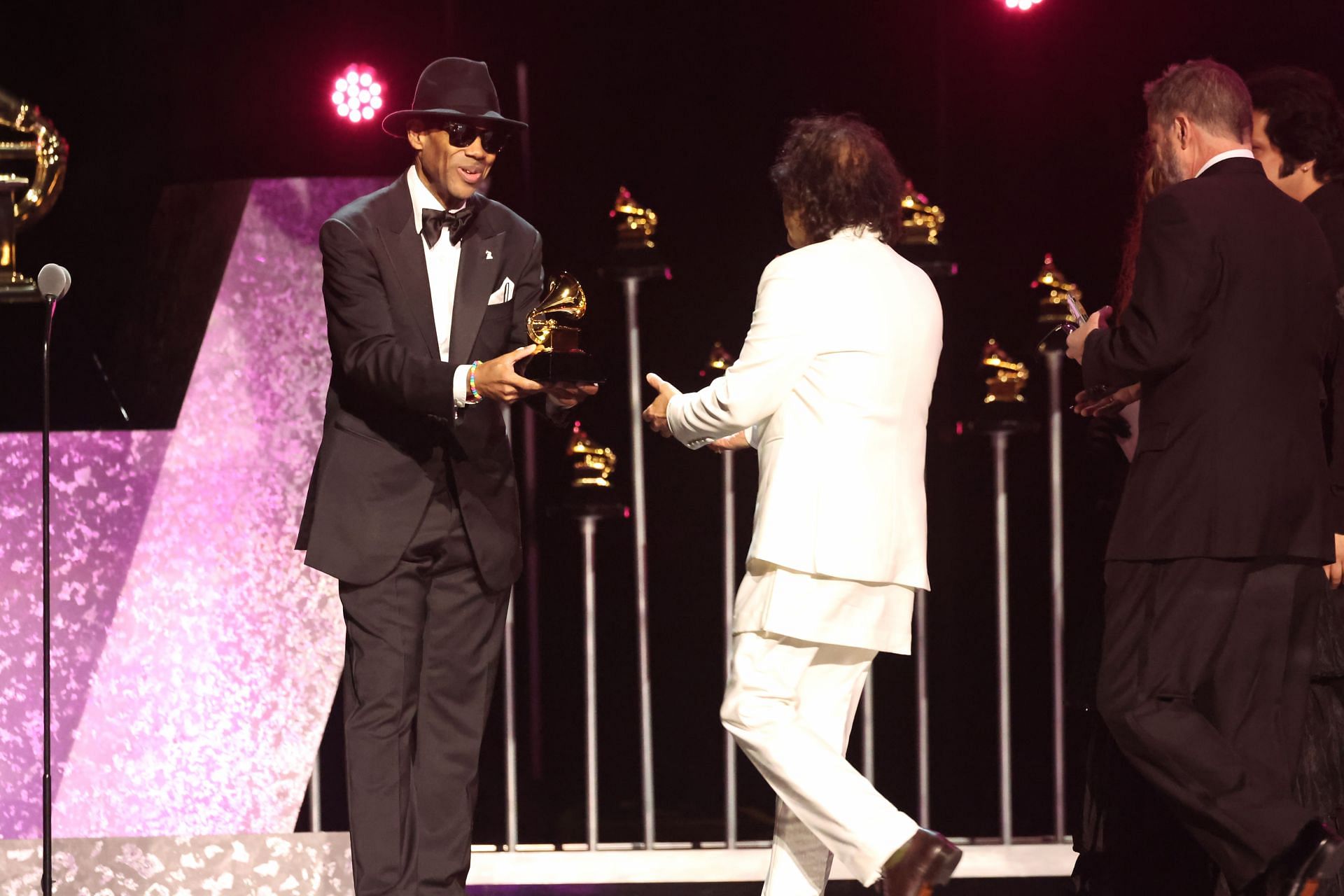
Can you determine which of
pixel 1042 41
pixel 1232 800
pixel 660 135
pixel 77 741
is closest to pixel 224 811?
pixel 77 741

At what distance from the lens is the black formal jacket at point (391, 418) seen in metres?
2.88

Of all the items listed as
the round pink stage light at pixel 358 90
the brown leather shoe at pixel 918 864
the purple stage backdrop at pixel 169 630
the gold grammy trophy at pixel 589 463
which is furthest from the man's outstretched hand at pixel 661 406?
the round pink stage light at pixel 358 90

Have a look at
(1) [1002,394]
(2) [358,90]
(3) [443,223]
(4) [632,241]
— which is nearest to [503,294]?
(3) [443,223]

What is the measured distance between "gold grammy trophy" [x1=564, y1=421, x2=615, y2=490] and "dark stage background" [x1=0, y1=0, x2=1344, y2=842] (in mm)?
142

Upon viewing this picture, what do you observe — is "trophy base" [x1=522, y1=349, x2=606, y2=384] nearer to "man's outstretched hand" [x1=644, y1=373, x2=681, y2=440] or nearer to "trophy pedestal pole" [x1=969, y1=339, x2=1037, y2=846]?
"man's outstretched hand" [x1=644, y1=373, x2=681, y2=440]

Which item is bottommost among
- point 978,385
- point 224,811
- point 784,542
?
point 224,811

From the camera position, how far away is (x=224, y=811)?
3.70 metres

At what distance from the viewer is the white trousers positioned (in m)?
2.59

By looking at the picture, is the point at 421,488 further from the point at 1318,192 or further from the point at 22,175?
the point at 1318,192

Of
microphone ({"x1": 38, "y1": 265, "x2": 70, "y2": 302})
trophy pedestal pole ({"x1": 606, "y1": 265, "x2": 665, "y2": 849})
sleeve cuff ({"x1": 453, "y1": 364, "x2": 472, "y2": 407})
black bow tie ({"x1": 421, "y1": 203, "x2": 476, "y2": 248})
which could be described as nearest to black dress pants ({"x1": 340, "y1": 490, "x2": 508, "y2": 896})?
sleeve cuff ({"x1": 453, "y1": 364, "x2": 472, "y2": 407})

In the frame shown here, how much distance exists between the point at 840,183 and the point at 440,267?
0.83 meters

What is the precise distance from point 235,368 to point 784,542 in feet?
5.81

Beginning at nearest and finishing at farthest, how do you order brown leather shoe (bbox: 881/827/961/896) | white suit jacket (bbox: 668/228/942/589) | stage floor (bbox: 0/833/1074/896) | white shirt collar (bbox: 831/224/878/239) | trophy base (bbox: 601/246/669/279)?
brown leather shoe (bbox: 881/827/961/896) → white suit jacket (bbox: 668/228/942/589) → white shirt collar (bbox: 831/224/878/239) → stage floor (bbox: 0/833/1074/896) → trophy base (bbox: 601/246/669/279)

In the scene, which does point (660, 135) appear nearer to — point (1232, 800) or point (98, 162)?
point (98, 162)
